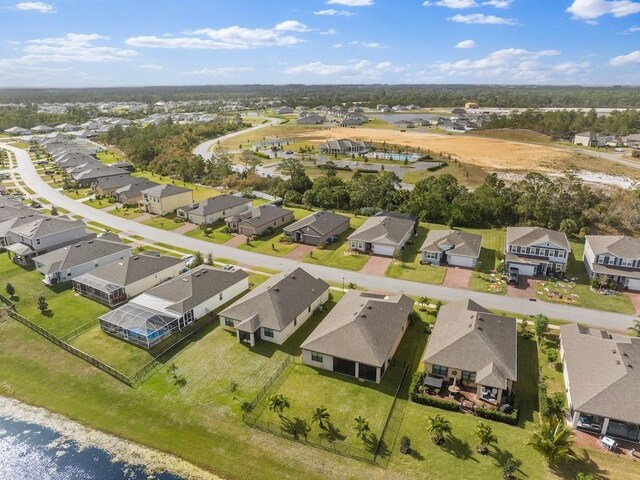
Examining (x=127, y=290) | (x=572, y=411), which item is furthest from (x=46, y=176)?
(x=572, y=411)

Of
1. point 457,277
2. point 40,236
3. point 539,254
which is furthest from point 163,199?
point 539,254

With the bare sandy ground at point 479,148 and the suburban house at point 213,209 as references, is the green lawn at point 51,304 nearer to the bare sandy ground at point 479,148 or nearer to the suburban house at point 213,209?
the suburban house at point 213,209

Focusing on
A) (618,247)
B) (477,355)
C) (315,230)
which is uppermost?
(618,247)

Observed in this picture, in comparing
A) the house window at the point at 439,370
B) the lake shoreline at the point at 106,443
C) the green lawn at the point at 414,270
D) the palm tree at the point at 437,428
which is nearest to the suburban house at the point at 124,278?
the lake shoreline at the point at 106,443

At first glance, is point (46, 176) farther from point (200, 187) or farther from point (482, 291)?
point (482, 291)

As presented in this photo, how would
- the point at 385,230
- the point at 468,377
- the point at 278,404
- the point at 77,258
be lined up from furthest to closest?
the point at 385,230 < the point at 77,258 < the point at 468,377 < the point at 278,404

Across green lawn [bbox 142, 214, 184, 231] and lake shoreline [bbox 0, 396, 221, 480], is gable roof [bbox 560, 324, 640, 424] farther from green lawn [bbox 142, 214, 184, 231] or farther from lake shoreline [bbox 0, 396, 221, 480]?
green lawn [bbox 142, 214, 184, 231]

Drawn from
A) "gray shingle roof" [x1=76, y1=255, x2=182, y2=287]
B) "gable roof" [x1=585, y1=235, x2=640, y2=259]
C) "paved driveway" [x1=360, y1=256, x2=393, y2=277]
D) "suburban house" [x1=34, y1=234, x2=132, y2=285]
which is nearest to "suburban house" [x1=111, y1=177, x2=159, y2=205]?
"suburban house" [x1=34, y1=234, x2=132, y2=285]

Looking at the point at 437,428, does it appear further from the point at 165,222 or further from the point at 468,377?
the point at 165,222
